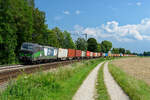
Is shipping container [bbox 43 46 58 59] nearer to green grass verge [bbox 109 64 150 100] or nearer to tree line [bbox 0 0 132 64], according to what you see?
tree line [bbox 0 0 132 64]

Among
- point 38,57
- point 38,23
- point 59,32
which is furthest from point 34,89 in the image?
point 59,32

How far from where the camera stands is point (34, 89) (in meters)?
9.15

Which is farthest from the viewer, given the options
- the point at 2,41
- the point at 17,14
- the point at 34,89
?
the point at 17,14

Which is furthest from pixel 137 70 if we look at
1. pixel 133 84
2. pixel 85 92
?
pixel 85 92

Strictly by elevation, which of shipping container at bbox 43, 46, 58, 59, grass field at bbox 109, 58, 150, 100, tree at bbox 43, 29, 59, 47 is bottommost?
grass field at bbox 109, 58, 150, 100

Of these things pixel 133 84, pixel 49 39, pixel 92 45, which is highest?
pixel 92 45

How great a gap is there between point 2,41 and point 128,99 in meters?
23.9

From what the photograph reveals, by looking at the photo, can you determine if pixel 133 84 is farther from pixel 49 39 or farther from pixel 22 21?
pixel 49 39

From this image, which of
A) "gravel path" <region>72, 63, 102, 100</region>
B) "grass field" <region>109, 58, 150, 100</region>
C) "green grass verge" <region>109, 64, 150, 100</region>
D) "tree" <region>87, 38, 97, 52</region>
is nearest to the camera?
"gravel path" <region>72, 63, 102, 100</region>

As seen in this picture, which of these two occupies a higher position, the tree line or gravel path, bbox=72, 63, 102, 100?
the tree line

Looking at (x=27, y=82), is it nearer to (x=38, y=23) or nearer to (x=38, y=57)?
(x=38, y=57)

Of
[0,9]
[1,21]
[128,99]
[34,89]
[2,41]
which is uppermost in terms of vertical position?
[0,9]

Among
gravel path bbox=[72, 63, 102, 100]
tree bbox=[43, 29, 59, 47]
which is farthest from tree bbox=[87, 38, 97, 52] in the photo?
gravel path bbox=[72, 63, 102, 100]

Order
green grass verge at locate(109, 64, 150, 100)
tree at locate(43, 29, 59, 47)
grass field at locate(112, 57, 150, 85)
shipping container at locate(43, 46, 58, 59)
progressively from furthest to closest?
tree at locate(43, 29, 59, 47) → shipping container at locate(43, 46, 58, 59) → grass field at locate(112, 57, 150, 85) → green grass verge at locate(109, 64, 150, 100)
